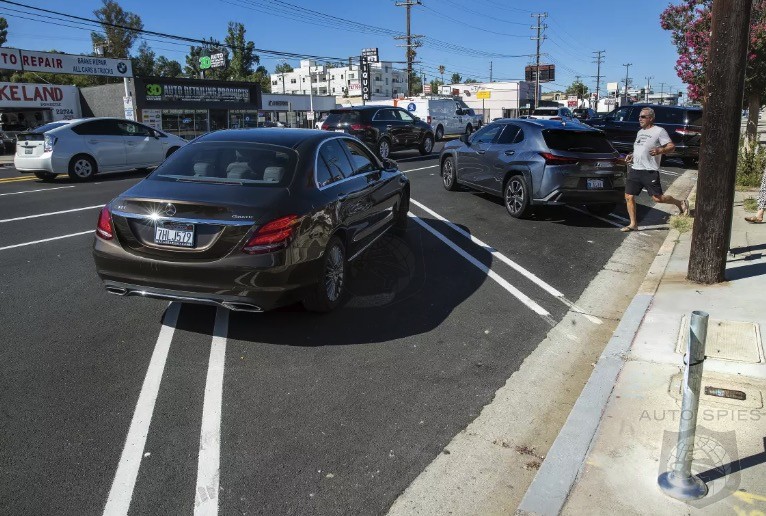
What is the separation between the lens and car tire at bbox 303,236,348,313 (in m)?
4.99

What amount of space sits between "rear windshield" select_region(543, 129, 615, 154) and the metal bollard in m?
6.86

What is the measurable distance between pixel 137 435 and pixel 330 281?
2250mm

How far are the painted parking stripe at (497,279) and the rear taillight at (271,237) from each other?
2.62 metres

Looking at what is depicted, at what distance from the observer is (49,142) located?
1404cm

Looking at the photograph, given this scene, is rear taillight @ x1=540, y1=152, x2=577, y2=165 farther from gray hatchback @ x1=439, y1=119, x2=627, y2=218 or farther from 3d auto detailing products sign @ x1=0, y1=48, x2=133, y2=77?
3d auto detailing products sign @ x1=0, y1=48, x2=133, y2=77

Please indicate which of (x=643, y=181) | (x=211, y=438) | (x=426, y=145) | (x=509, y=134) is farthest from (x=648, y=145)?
(x=426, y=145)

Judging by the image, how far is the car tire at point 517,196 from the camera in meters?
9.49

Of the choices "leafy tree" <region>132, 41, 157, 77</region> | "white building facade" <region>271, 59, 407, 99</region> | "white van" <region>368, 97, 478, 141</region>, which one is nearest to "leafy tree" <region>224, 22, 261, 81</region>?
"leafy tree" <region>132, 41, 157, 77</region>

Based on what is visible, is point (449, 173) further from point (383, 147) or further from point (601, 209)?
point (383, 147)

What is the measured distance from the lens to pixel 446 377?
4.27 m

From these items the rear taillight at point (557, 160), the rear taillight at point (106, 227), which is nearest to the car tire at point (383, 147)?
the rear taillight at point (557, 160)

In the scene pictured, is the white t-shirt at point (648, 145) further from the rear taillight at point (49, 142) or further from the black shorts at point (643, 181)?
the rear taillight at point (49, 142)

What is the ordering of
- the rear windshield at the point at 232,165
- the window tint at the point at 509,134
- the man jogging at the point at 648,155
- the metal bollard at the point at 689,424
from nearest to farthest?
the metal bollard at the point at 689,424 < the rear windshield at the point at 232,165 < the man jogging at the point at 648,155 < the window tint at the point at 509,134

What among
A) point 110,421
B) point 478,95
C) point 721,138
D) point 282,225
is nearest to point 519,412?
point 282,225
